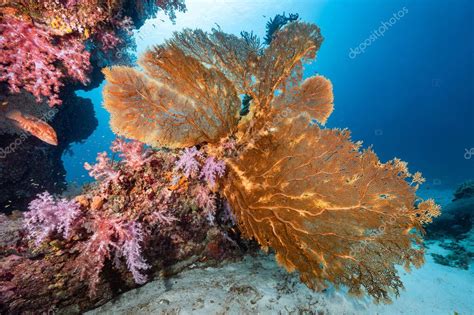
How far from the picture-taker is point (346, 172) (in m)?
3.24

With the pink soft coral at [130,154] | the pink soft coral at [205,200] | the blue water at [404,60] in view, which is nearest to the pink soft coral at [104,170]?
the pink soft coral at [130,154]

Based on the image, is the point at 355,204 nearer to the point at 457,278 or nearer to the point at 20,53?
the point at 457,278

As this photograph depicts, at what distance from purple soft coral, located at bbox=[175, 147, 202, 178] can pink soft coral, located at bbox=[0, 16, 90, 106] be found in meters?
3.51

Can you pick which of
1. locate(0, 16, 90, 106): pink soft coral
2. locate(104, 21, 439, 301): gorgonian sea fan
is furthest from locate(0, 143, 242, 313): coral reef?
locate(0, 16, 90, 106): pink soft coral

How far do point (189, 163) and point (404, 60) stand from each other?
375 feet

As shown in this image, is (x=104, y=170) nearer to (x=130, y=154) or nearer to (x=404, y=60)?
(x=130, y=154)

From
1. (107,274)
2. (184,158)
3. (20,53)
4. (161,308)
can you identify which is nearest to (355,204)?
(184,158)

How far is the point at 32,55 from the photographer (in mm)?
4547

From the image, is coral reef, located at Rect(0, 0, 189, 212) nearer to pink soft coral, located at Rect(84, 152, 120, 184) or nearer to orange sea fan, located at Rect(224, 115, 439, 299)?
pink soft coral, located at Rect(84, 152, 120, 184)

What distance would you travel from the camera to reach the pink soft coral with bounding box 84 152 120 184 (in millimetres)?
3291

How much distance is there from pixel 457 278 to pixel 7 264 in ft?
29.6

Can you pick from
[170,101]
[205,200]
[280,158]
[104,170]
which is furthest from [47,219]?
[280,158]

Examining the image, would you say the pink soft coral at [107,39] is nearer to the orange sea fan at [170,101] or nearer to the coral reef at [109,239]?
the orange sea fan at [170,101]

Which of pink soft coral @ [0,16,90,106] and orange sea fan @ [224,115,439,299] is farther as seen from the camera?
pink soft coral @ [0,16,90,106]
